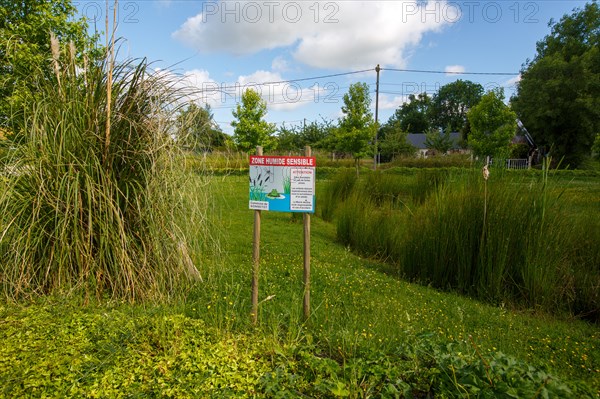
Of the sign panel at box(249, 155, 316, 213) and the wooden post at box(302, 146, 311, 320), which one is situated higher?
the sign panel at box(249, 155, 316, 213)

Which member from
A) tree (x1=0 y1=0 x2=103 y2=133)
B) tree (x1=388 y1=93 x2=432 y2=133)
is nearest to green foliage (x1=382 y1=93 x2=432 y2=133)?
tree (x1=388 y1=93 x2=432 y2=133)

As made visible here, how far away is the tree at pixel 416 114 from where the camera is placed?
77.0 metres

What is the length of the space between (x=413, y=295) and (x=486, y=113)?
24.3 metres

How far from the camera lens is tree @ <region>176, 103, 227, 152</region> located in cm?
364

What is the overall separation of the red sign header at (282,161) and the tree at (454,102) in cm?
7751

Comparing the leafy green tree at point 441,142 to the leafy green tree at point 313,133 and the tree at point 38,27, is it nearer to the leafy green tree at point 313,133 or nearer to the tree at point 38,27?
the leafy green tree at point 313,133

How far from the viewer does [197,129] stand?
3.81 meters

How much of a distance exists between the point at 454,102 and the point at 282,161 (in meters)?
82.9

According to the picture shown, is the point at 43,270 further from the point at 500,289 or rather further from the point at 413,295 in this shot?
the point at 500,289

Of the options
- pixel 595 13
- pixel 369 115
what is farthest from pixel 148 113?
pixel 595 13

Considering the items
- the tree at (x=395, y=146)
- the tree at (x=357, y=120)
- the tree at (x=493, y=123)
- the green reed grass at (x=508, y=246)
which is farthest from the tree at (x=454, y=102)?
the green reed grass at (x=508, y=246)

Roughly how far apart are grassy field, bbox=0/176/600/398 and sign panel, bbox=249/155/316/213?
0.85 m

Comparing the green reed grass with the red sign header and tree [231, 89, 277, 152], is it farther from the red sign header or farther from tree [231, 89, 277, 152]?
tree [231, 89, 277, 152]

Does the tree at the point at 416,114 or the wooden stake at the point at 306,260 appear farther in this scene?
the tree at the point at 416,114
